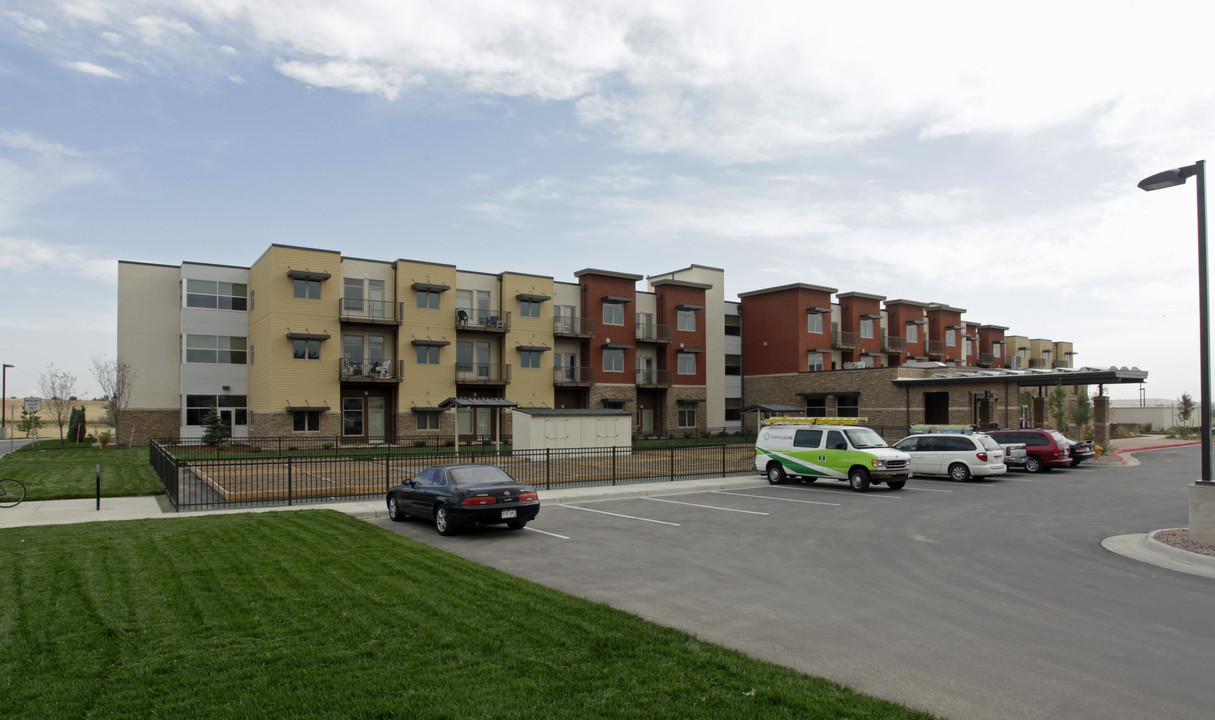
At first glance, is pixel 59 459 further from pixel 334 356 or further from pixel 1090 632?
pixel 1090 632

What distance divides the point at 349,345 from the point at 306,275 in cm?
531

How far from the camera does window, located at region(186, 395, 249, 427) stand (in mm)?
47062

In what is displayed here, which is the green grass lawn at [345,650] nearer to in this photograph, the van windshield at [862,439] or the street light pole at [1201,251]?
the street light pole at [1201,251]

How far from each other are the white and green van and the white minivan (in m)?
3.04

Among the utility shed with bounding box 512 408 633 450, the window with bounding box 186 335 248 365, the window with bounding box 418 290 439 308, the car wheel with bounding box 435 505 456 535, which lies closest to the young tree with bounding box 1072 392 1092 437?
the utility shed with bounding box 512 408 633 450

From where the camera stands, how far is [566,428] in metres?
35.3

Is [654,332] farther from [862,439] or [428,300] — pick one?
[862,439]

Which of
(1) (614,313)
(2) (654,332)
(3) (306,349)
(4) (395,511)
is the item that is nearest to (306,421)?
(3) (306,349)

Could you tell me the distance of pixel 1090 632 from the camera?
7656 mm

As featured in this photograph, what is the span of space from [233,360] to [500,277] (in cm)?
1811

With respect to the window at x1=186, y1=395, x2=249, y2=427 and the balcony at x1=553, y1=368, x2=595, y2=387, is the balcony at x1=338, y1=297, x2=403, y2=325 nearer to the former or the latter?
the window at x1=186, y1=395, x2=249, y2=427

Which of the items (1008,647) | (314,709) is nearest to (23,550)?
(314,709)

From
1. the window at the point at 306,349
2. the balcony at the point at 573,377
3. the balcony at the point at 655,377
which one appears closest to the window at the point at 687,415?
the balcony at the point at 655,377

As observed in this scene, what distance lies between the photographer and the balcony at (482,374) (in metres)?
50.1
